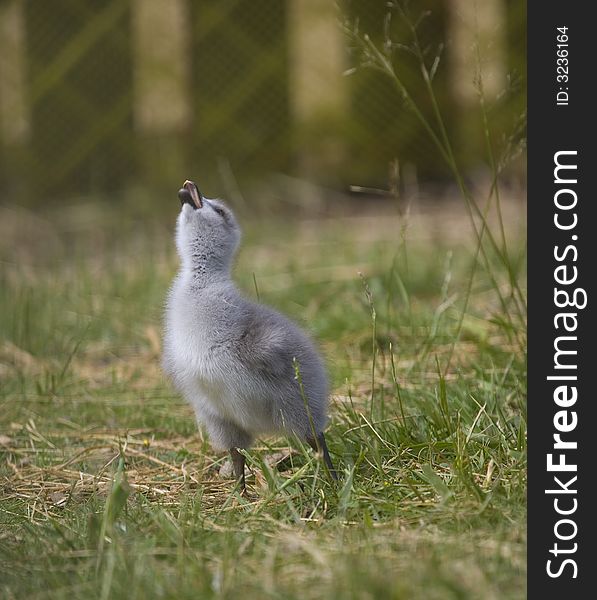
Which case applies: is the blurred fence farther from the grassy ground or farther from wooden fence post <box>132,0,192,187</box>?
the grassy ground

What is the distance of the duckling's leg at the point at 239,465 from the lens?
300 centimetres

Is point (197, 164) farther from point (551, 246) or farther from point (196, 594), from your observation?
point (196, 594)

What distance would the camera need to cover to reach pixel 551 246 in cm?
274

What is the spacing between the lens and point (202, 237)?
9.75ft

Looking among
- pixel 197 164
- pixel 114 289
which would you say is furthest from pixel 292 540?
pixel 197 164

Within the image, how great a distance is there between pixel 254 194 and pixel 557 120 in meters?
5.72

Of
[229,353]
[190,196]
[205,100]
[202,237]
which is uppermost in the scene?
[205,100]

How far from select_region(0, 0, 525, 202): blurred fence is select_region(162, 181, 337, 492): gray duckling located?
587 cm

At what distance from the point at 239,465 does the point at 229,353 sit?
396mm

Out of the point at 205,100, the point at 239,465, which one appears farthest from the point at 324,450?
the point at 205,100

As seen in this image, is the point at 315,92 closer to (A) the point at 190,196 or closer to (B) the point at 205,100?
(B) the point at 205,100

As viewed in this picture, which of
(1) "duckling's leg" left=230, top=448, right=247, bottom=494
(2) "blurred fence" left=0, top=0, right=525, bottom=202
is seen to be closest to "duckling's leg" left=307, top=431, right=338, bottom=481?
(1) "duckling's leg" left=230, top=448, right=247, bottom=494

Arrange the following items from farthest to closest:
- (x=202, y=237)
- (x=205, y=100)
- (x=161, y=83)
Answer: (x=205, y=100) → (x=161, y=83) → (x=202, y=237)

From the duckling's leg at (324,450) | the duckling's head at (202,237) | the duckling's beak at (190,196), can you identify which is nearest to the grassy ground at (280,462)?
the duckling's leg at (324,450)
